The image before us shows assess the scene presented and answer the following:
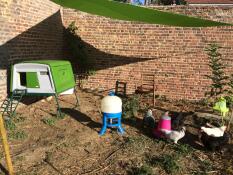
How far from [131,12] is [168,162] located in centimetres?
283

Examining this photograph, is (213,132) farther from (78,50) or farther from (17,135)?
(78,50)

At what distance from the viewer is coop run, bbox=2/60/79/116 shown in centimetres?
713

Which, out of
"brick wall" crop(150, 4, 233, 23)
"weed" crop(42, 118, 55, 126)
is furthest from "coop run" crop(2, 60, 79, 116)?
"brick wall" crop(150, 4, 233, 23)

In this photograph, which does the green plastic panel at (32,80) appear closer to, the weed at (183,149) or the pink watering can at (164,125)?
the pink watering can at (164,125)

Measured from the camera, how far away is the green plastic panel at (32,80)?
23.7 feet

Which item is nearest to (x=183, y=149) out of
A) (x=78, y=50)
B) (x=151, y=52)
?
(x=151, y=52)

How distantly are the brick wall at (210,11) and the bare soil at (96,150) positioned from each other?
134 inches

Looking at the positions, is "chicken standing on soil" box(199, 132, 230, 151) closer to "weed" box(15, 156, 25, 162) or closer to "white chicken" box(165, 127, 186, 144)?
"white chicken" box(165, 127, 186, 144)

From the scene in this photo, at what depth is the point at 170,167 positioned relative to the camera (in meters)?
5.05

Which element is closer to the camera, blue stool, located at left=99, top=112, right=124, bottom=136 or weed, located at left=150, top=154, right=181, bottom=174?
weed, located at left=150, top=154, right=181, bottom=174

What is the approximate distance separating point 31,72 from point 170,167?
13.3ft

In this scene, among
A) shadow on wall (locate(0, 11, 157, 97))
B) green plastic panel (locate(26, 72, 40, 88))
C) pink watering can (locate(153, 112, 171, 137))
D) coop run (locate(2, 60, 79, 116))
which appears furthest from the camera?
shadow on wall (locate(0, 11, 157, 97))

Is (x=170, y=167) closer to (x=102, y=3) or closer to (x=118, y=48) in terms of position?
(x=102, y=3)

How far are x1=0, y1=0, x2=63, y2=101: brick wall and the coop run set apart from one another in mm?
379
